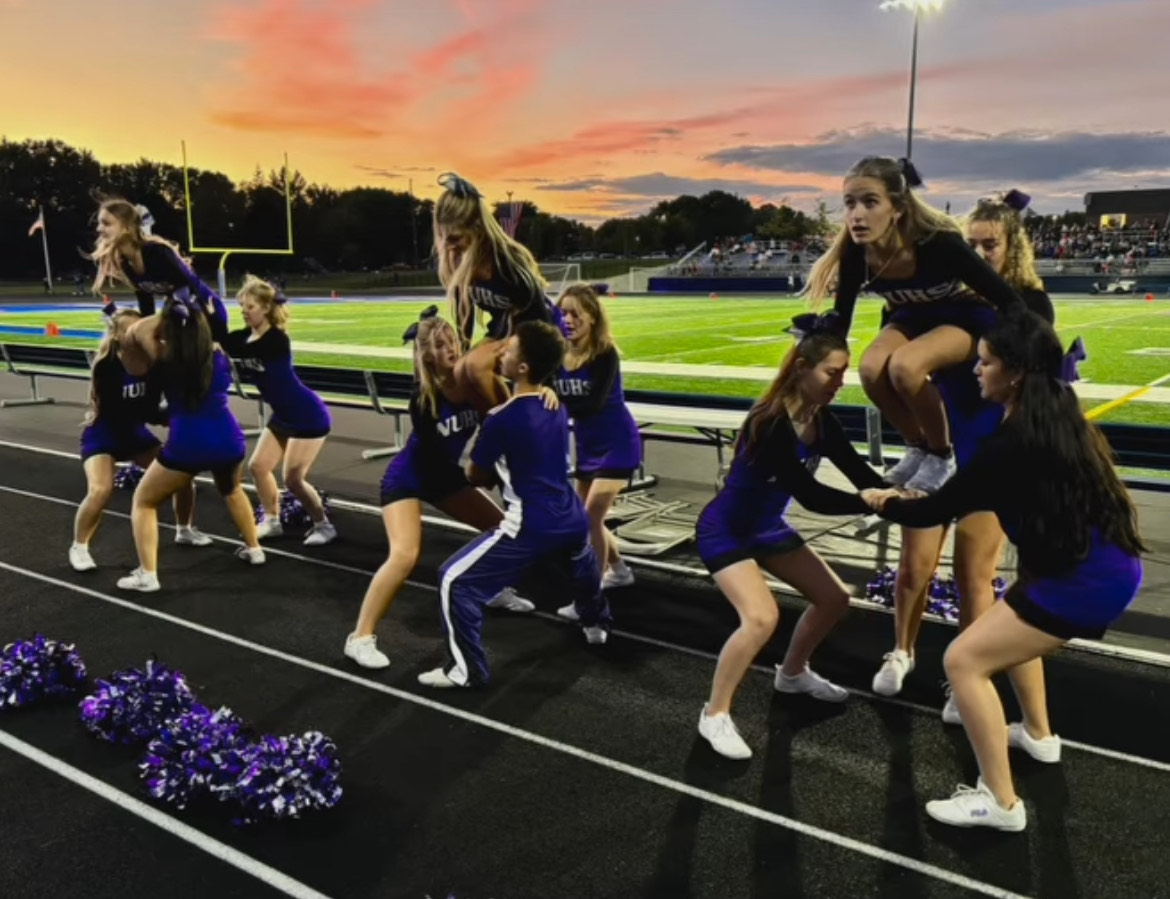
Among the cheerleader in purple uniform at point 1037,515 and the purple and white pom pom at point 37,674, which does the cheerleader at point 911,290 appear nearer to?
the cheerleader in purple uniform at point 1037,515

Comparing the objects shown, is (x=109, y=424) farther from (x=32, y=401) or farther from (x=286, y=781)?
(x=32, y=401)

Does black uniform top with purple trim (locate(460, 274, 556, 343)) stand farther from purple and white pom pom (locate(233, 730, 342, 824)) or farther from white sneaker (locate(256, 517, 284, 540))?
white sneaker (locate(256, 517, 284, 540))

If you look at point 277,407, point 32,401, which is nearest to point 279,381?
point 277,407

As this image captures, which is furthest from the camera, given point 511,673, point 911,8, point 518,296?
point 911,8

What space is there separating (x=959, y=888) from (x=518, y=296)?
3.38m

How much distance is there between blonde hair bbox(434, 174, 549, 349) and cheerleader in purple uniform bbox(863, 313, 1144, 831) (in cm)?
260

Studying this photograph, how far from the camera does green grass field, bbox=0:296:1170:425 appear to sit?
15273 millimetres

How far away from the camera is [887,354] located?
4.12m

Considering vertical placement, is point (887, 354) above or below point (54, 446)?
above

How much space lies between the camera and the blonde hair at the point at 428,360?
15.5 feet

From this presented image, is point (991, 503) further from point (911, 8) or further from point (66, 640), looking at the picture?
point (911, 8)

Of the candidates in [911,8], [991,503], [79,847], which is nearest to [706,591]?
[991,503]

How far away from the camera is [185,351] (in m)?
5.69

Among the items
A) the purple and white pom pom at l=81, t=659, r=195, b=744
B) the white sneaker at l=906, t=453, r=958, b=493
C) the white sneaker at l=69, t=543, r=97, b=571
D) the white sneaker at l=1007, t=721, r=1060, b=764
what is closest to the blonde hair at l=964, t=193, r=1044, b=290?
the white sneaker at l=906, t=453, r=958, b=493
